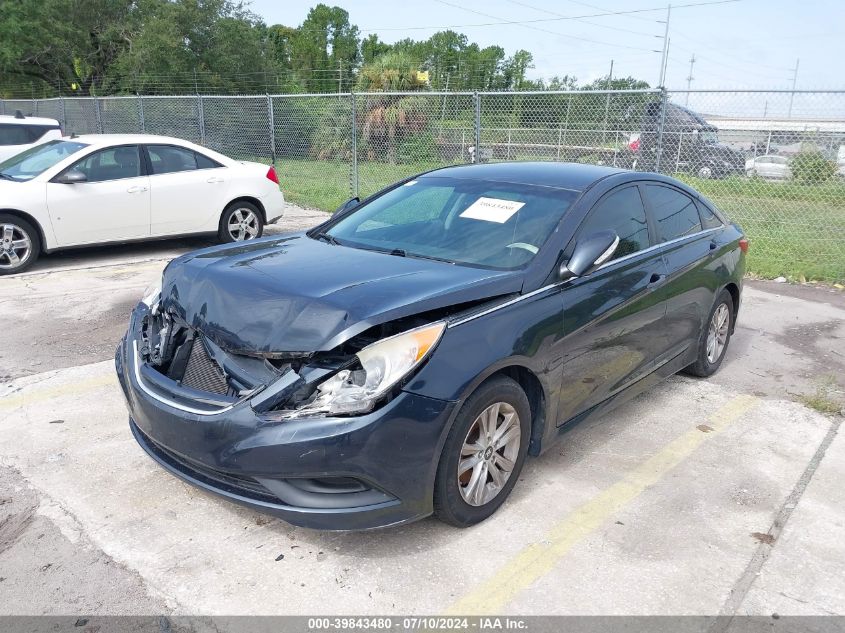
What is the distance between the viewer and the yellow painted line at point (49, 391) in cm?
464

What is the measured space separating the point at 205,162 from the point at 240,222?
890mm

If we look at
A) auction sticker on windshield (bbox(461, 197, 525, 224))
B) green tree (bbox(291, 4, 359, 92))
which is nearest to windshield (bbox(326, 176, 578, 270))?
auction sticker on windshield (bbox(461, 197, 525, 224))

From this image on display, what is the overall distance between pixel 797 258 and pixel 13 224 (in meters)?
9.53

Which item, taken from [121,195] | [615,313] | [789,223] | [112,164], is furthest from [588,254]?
[789,223]

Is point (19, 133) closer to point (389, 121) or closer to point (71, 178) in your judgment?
point (71, 178)

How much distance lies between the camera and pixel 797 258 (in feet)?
30.7

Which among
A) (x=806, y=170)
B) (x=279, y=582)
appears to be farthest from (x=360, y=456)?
(x=806, y=170)

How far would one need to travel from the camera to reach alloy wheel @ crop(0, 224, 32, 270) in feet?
26.0

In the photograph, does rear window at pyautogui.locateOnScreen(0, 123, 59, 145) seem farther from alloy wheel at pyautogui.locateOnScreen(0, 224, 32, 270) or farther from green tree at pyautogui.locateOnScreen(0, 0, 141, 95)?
green tree at pyautogui.locateOnScreen(0, 0, 141, 95)

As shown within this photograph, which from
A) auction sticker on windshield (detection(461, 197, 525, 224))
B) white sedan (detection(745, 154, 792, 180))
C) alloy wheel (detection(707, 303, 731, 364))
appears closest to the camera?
auction sticker on windshield (detection(461, 197, 525, 224))

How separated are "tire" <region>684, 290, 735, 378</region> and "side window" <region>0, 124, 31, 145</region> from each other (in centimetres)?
1201

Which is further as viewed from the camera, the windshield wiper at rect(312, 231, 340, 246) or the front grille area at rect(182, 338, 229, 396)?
the windshield wiper at rect(312, 231, 340, 246)

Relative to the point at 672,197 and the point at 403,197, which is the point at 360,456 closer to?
the point at 403,197

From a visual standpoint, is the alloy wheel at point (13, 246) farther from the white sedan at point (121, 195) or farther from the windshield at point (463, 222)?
the windshield at point (463, 222)
